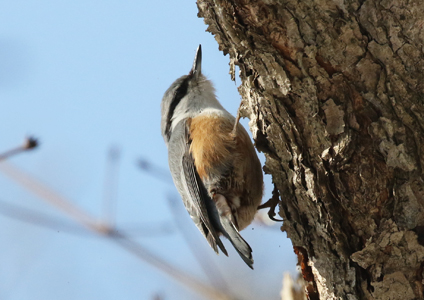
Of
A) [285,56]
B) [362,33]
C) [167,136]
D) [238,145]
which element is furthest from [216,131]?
[362,33]

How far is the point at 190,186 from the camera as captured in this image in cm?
296

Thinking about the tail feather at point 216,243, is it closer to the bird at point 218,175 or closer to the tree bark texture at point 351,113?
the bird at point 218,175

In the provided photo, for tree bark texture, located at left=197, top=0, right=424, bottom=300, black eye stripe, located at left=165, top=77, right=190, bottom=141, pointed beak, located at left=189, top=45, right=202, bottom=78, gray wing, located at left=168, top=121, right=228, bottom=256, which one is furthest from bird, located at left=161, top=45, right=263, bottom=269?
tree bark texture, located at left=197, top=0, right=424, bottom=300

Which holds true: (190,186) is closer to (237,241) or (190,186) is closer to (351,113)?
(237,241)

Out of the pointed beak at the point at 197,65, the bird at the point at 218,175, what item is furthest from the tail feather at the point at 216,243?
the pointed beak at the point at 197,65

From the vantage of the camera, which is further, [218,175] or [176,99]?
[176,99]

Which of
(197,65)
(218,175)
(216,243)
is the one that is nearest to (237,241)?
(216,243)

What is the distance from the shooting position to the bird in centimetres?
280

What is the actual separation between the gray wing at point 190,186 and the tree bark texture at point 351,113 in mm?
998

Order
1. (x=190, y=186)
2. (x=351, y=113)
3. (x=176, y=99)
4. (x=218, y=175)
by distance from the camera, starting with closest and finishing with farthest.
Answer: (x=351, y=113) < (x=218, y=175) < (x=190, y=186) < (x=176, y=99)

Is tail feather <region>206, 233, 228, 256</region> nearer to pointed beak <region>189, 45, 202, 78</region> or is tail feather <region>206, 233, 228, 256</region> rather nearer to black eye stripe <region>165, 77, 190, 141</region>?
black eye stripe <region>165, 77, 190, 141</region>

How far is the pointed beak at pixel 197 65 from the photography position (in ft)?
12.1

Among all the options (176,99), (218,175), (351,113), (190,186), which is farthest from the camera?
(176,99)

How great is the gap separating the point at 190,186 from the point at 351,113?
57.0 inches
